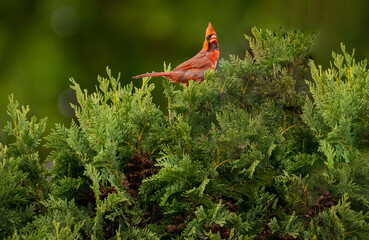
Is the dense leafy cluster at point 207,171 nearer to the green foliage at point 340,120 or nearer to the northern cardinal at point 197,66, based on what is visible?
the green foliage at point 340,120

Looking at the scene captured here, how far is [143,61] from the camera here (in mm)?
4852

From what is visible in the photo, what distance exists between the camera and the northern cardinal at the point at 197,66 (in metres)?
2.87

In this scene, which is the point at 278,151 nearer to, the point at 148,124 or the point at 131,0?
the point at 148,124

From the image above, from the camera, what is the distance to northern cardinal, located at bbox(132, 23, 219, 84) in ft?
9.41

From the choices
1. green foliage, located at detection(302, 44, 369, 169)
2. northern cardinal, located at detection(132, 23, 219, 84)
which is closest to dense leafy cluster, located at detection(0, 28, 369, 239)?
green foliage, located at detection(302, 44, 369, 169)

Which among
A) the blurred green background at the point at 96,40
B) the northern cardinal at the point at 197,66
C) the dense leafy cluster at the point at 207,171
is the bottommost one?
the dense leafy cluster at the point at 207,171

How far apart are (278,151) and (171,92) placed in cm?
51

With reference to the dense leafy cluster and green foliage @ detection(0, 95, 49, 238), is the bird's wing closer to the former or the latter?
the dense leafy cluster

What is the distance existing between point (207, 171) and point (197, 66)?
1.15 m

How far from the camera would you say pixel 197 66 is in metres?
3.00

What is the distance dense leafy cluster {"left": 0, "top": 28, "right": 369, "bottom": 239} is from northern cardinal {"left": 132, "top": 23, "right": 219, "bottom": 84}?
0.60 metres

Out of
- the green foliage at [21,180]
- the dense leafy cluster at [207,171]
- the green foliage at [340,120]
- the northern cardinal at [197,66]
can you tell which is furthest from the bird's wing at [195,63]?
the green foliage at [340,120]

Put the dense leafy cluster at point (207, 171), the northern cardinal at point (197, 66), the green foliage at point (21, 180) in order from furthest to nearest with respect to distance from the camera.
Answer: the northern cardinal at point (197, 66) → the green foliage at point (21, 180) → the dense leafy cluster at point (207, 171)

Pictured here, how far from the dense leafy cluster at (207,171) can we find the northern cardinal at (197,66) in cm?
60
